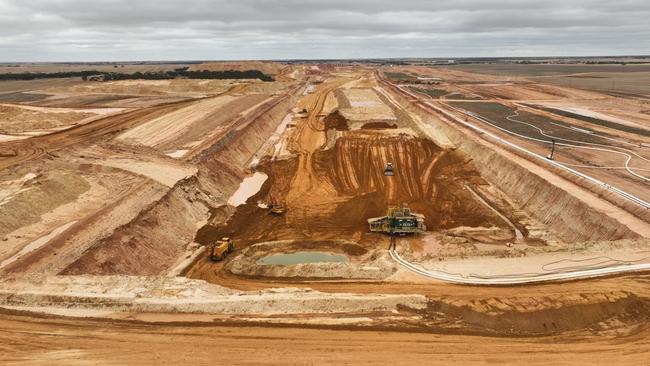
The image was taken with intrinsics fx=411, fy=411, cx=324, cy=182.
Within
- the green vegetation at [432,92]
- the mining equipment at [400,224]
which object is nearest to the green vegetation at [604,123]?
the green vegetation at [432,92]

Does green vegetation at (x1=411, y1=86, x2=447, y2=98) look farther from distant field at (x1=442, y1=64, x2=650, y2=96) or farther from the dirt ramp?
the dirt ramp

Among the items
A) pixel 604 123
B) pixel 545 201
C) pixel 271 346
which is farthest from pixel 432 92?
pixel 271 346

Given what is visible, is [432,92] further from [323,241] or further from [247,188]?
[323,241]

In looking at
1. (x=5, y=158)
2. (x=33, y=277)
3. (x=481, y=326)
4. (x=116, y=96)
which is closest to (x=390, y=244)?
(x=481, y=326)

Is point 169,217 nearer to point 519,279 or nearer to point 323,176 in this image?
point 323,176

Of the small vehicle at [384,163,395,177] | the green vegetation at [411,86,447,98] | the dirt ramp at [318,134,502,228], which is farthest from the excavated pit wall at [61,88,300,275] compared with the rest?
the green vegetation at [411,86,447,98]

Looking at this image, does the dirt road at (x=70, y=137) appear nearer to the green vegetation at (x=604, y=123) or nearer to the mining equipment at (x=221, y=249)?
the mining equipment at (x=221, y=249)
